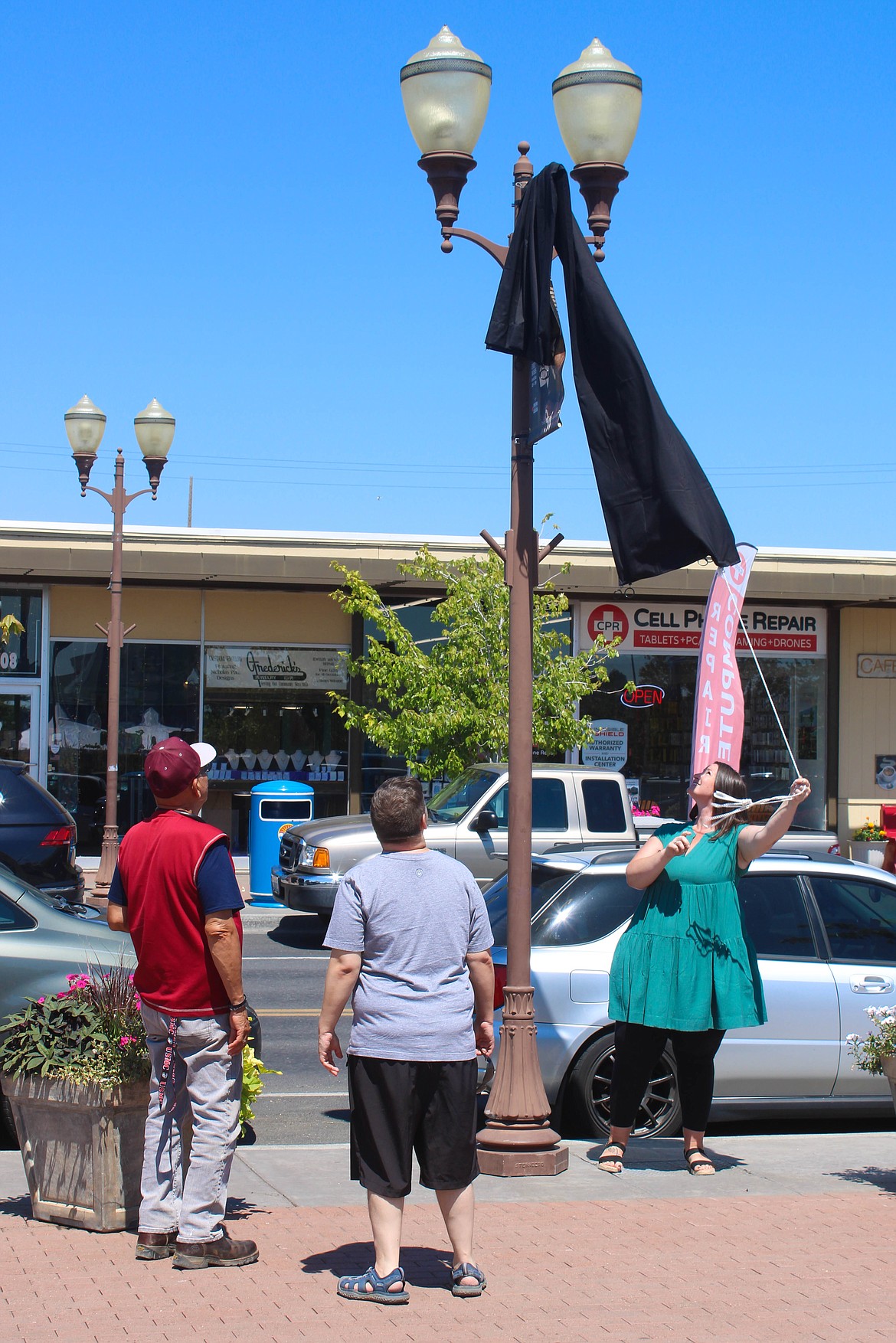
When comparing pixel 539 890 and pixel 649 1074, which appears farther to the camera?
pixel 539 890

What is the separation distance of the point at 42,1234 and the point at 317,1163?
1.60 metres

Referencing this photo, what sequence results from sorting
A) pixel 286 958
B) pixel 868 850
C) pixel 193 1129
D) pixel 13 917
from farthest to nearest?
1. pixel 868 850
2. pixel 286 958
3. pixel 13 917
4. pixel 193 1129

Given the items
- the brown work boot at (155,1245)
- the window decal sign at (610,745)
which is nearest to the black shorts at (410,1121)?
the brown work boot at (155,1245)

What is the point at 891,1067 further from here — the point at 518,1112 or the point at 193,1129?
the point at 193,1129

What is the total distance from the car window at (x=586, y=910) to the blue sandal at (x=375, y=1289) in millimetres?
2991

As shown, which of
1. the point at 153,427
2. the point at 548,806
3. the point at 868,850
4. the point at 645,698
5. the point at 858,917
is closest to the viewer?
the point at 858,917

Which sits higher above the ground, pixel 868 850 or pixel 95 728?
pixel 95 728

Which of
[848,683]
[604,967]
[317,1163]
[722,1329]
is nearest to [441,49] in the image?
[604,967]

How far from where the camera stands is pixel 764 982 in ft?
24.7

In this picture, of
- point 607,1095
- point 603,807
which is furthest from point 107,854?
point 607,1095

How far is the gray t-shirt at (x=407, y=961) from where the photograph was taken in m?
4.65

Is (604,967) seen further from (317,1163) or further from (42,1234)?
(42,1234)

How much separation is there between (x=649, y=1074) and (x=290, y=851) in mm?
8828

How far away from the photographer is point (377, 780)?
22.6 meters
